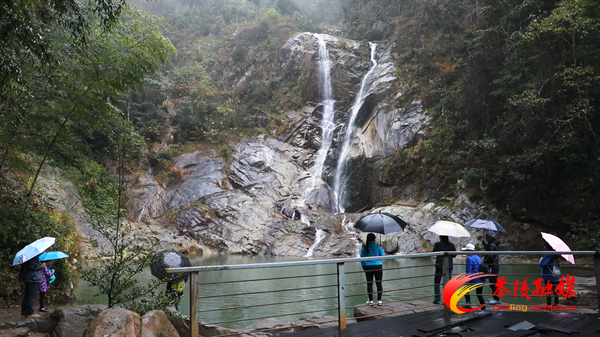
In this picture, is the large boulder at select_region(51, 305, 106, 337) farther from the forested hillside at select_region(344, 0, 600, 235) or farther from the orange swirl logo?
the forested hillside at select_region(344, 0, 600, 235)

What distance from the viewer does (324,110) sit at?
91.2 feet

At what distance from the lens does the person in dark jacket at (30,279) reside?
224 inches

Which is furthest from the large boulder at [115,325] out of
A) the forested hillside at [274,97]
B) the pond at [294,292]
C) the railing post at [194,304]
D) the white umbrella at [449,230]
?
the white umbrella at [449,230]

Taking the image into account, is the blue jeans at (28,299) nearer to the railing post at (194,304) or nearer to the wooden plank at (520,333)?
the railing post at (194,304)

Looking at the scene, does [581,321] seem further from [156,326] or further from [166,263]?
[166,263]

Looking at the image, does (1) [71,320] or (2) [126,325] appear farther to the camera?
(1) [71,320]

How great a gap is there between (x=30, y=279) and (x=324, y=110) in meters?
23.3

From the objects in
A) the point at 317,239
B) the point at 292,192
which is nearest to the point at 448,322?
the point at 317,239

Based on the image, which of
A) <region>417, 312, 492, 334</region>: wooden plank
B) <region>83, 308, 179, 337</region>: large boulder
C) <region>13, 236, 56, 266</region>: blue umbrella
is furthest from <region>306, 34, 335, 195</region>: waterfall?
<region>83, 308, 179, 337</region>: large boulder

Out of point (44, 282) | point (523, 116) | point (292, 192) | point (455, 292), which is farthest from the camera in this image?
point (292, 192)

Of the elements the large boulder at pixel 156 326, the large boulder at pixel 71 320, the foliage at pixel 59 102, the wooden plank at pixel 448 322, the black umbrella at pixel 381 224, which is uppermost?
the foliage at pixel 59 102

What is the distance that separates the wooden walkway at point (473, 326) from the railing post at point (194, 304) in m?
1.10

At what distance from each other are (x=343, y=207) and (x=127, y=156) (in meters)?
16.0

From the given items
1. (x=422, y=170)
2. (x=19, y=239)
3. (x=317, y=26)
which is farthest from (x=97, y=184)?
(x=317, y=26)
